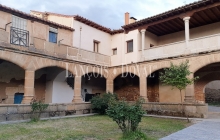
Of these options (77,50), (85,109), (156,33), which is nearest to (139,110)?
(85,109)

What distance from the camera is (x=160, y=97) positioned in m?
15.9

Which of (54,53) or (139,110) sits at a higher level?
(54,53)

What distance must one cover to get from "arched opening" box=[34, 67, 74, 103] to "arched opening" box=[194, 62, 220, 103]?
998 centimetres

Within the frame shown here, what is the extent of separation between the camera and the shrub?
10164 millimetres

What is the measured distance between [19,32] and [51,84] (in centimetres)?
468

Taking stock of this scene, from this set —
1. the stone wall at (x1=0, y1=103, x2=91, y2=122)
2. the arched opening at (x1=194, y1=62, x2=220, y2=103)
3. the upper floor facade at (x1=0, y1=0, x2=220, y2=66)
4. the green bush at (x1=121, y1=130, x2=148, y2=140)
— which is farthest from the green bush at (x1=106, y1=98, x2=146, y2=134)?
the arched opening at (x1=194, y1=62, x2=220, y2=103)

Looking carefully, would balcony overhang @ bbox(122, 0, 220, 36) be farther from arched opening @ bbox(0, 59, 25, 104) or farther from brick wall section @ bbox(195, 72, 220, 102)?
arched opening @ bbox(0, 59, 25, 104)

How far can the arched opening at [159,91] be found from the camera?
49.0ft

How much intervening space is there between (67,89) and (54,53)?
13.2ft

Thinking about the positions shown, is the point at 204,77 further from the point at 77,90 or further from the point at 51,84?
the point at 51,84

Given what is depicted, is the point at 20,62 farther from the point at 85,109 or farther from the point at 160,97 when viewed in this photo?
the point at 160,97

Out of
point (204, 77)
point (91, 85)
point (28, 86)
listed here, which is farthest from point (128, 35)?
point (28, 86)

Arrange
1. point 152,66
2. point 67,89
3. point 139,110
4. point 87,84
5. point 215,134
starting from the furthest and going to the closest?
point 87,84
point 67,89
point 152,66
point 215,134
point 139,110

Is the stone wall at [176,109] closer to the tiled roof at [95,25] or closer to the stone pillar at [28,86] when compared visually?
the tiled roof at [95,25]
